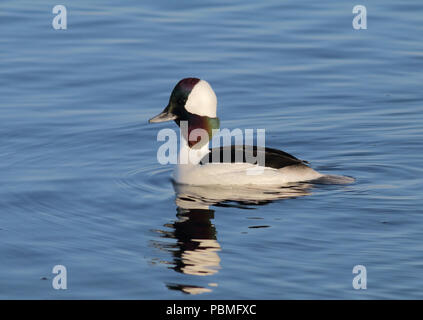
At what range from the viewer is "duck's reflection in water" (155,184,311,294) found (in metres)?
→ 8.90

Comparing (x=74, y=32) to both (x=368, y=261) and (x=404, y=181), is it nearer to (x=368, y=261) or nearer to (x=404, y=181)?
(x=404, y=181)

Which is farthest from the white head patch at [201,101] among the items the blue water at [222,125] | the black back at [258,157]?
the blue water at [222,125]

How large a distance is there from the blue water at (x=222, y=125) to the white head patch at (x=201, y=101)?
0.88m

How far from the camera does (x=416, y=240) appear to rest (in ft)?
30.5

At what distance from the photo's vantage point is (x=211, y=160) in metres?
11.5

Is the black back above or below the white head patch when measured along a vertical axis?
below

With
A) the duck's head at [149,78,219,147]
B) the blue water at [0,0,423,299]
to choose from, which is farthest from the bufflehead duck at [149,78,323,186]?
the blue water at [0,0,423,299]

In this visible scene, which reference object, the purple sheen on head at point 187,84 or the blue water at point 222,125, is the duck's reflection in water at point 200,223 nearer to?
the blue water at point 222,125

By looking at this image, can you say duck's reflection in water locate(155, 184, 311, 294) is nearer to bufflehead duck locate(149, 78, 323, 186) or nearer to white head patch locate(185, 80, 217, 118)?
bufflehead duck locate(149, 78, 323, 186)

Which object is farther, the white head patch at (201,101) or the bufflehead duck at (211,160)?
the white head patch at (201,101)

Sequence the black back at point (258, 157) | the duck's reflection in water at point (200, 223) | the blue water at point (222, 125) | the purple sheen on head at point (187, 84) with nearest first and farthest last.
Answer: the blue water at point (222, 125)
the duck's reflection in water at point (200, 223)
the black back at point (258, 157)
the purple sheen on head at point (187, 84)

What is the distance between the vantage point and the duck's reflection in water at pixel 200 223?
8.90m

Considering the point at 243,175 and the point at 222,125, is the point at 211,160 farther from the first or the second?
the point at 222,125

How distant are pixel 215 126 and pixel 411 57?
18.5ft
